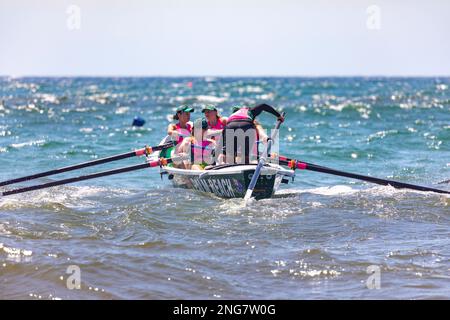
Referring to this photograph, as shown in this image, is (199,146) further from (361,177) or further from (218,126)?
(361,177)

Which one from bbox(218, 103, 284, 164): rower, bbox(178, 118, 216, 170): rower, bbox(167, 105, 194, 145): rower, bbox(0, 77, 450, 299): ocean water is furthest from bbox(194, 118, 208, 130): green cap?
bbox(0, 77, 450, 299): ocean water

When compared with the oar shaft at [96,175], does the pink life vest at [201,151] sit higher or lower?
higher

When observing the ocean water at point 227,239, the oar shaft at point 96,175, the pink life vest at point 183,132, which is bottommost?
the ocean water at point 227,239

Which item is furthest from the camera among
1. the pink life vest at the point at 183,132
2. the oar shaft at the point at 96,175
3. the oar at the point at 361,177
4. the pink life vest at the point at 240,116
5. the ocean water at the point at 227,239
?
the pink life vest at the point at 183,132

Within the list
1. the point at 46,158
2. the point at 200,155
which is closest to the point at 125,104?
the point at 46,158

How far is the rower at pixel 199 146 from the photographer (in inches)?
516

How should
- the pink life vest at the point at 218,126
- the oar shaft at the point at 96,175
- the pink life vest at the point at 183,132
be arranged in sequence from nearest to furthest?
the oar shaft at the point at 96,175 → the pink life vest at the point at 218,126 → the pink life vest at the point at 183,132

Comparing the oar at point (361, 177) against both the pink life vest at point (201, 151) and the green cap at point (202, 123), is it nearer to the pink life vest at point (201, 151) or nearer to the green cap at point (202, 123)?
the pink life vest at point (201, 151)

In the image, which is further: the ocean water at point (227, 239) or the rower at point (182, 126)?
the rower at point (182, 126)

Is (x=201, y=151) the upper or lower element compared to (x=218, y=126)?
lower

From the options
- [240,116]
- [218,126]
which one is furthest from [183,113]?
[240,116]

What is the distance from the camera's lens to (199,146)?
13070mm

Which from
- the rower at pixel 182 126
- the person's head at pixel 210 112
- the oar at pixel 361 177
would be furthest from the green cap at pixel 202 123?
the oar at pixel 361 177
